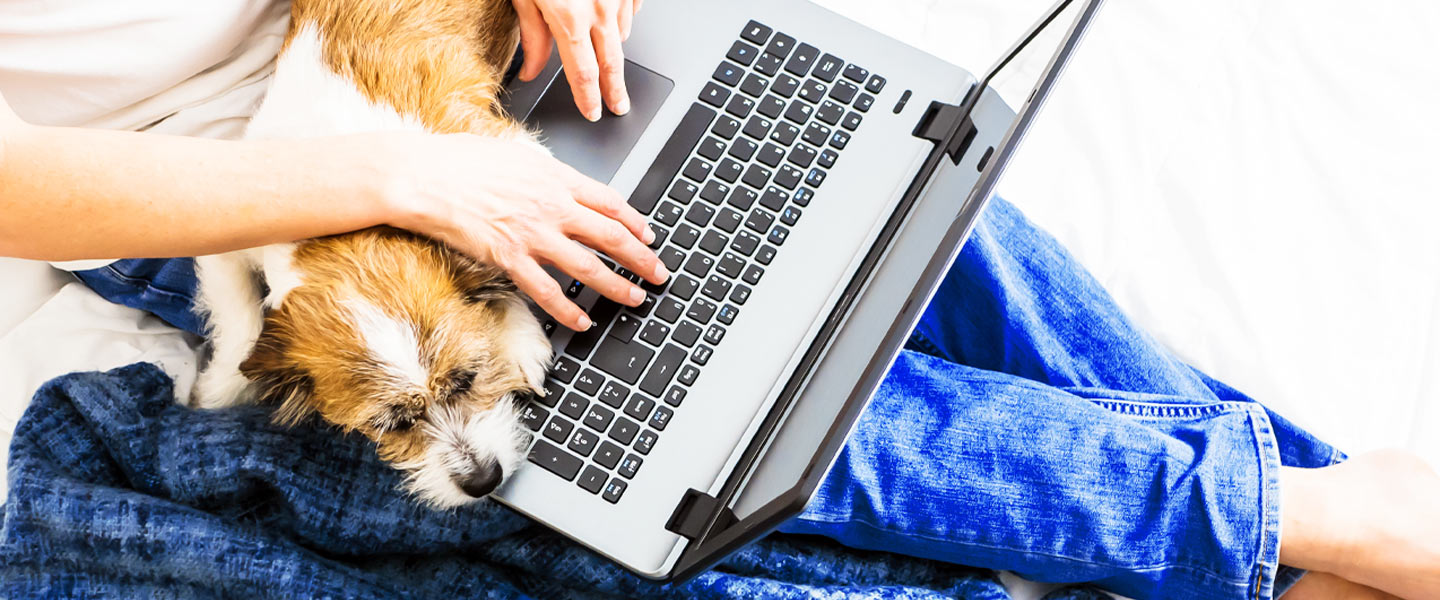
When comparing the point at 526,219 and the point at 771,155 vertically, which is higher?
the point at 771,155

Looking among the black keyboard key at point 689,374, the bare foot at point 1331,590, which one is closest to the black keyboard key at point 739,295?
the black keyboard key at point 689,374

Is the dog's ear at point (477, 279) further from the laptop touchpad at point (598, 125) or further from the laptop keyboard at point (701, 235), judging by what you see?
the laptop touchpad at point (598, 125)

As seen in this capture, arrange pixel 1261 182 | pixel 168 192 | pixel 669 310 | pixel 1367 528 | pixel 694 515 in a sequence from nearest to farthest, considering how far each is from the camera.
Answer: pixel 168 192 → pixel 694 515 → pixel 669 310 → pixel 1367 528 → pixel 1261 182

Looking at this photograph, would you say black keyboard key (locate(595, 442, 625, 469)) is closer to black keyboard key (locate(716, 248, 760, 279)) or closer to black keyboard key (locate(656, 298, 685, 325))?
black keyboard key (locate(656, 298, 685, 325))

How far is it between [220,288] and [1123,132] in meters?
1.42

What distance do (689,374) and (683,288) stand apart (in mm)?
112

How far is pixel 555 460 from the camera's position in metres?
1.19

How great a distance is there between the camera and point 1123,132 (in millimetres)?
1716

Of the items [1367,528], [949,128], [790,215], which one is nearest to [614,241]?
[790,215]

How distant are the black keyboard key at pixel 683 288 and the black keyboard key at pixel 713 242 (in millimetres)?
51

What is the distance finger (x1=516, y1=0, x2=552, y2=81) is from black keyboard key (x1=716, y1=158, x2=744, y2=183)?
30 centimetres

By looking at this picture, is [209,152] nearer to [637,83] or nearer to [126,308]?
[126,308]

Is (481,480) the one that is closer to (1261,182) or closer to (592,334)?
(592,334)

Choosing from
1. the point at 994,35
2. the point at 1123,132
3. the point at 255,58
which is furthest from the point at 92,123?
the point at 1123,132
